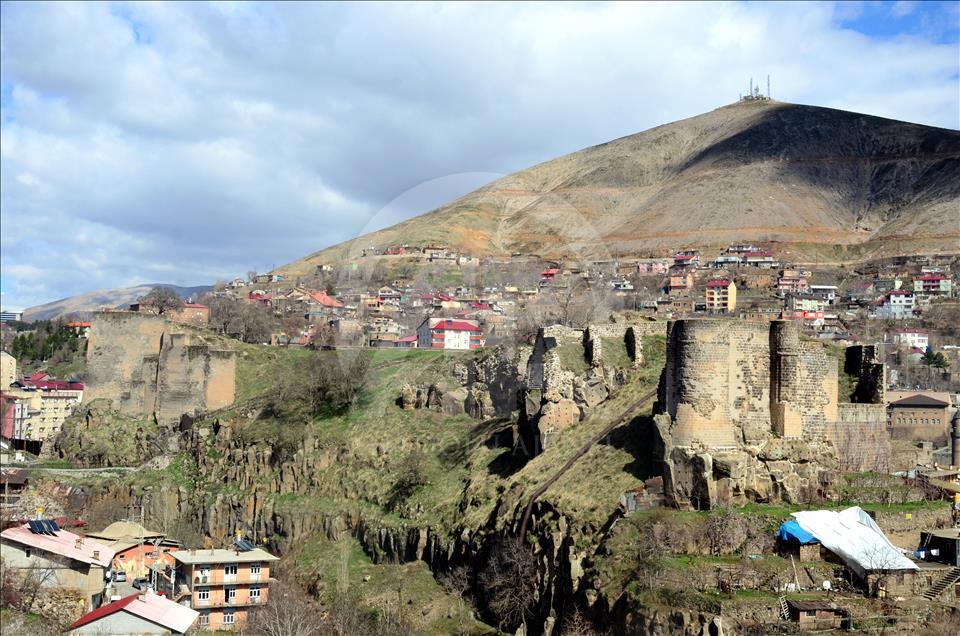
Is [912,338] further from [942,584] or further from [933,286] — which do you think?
[942,584]

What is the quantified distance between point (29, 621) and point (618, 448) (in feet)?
68.4

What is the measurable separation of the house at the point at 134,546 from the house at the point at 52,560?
185 inches

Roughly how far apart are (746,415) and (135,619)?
19.9m

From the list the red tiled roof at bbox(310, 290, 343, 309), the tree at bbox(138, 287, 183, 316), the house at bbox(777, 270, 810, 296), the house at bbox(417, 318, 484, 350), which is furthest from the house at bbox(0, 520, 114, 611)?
the house at bbox(777, 270, 810, 296)

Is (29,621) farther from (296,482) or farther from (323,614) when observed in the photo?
(296,482)

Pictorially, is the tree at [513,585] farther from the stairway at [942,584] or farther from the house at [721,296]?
the house at [721,296]

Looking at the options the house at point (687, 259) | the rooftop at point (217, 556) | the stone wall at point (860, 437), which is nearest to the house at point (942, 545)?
the stone wall at point (860, 437)

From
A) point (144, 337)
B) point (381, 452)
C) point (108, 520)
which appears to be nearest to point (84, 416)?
point (144, 337)

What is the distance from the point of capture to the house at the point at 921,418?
7194cm

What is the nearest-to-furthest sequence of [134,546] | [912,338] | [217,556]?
[134,546], [217,556], [912,338]

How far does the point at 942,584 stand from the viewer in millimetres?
35031

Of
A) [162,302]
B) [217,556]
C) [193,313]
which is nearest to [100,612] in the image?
[217,556]

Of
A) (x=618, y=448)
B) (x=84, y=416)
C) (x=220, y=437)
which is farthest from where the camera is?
(x=84, y=416)

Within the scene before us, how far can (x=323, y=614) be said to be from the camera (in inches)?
1759
